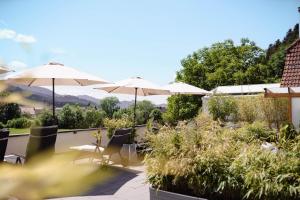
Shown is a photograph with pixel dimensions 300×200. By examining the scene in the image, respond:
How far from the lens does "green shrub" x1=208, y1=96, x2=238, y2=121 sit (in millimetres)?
15664

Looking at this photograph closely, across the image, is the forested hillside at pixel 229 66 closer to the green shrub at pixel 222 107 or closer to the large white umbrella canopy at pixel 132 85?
the green shrub at pixel 222 107

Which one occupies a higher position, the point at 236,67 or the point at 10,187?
the point at 236,67

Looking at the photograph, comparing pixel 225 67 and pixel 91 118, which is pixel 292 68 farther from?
pixel 225 67

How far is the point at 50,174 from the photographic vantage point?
0.53m

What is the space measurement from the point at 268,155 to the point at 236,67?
27151 mm

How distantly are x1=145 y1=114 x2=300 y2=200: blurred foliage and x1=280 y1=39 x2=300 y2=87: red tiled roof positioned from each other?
1029 cm

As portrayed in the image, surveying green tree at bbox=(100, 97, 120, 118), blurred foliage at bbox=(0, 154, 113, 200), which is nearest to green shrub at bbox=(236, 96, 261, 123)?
green tree at bbox=(100, 97, 120, 118)

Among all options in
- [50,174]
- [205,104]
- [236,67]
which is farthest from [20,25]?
[236,67]

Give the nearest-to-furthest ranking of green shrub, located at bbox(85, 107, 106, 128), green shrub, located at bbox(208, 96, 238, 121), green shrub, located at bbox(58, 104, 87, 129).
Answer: green shrub, located at bbox(208, 96, 238, 121) < green shrub, located at bbox(58, 104, 87, 129) < green shrub, located at bbox(85, 107, 106, 128)

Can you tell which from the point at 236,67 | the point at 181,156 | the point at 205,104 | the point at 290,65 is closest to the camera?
the point at 181,156

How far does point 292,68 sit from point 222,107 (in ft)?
11.4

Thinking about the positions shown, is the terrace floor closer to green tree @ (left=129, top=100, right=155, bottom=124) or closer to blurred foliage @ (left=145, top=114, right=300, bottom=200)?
blurred foliage @ (left=145, top=114, right=300, bottom=200)

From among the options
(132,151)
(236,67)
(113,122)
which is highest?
(236,67)

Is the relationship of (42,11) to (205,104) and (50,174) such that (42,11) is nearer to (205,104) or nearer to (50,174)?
(50,174)
